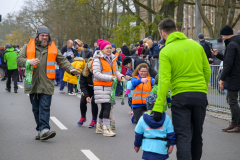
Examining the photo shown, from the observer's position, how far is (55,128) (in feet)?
28.0

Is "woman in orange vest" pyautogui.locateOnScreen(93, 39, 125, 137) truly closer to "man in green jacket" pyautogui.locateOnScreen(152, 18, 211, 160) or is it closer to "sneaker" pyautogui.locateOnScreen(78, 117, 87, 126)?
"sneaker" pyautogui.locateOnScreen(78, 117, 87, 126)

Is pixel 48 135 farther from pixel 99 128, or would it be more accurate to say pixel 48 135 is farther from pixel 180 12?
pixel 180 12

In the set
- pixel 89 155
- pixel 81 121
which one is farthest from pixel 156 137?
pixel 81 121

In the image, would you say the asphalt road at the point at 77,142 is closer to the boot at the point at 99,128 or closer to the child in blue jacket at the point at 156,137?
the boot at the point at 99,128

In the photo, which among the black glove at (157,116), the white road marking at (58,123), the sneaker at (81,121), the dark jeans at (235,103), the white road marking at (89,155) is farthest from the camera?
the sneaker at (81,121)

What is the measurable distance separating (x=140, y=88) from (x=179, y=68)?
11.1 feet

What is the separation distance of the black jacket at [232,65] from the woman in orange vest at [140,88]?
1.58 metres

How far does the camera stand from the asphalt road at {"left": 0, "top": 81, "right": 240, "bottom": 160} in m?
6.22

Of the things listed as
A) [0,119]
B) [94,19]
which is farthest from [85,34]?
[0,119]

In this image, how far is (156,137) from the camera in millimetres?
4332

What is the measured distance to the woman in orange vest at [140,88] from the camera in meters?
7.60

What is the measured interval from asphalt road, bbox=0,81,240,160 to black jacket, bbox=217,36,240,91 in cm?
→ 104

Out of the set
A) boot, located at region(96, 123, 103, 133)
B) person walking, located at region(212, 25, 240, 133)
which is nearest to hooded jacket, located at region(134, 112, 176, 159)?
boot, located at region(96, 123, 103, 133)

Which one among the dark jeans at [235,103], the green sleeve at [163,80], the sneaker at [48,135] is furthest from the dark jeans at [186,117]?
the dark jeans at [235,103]
